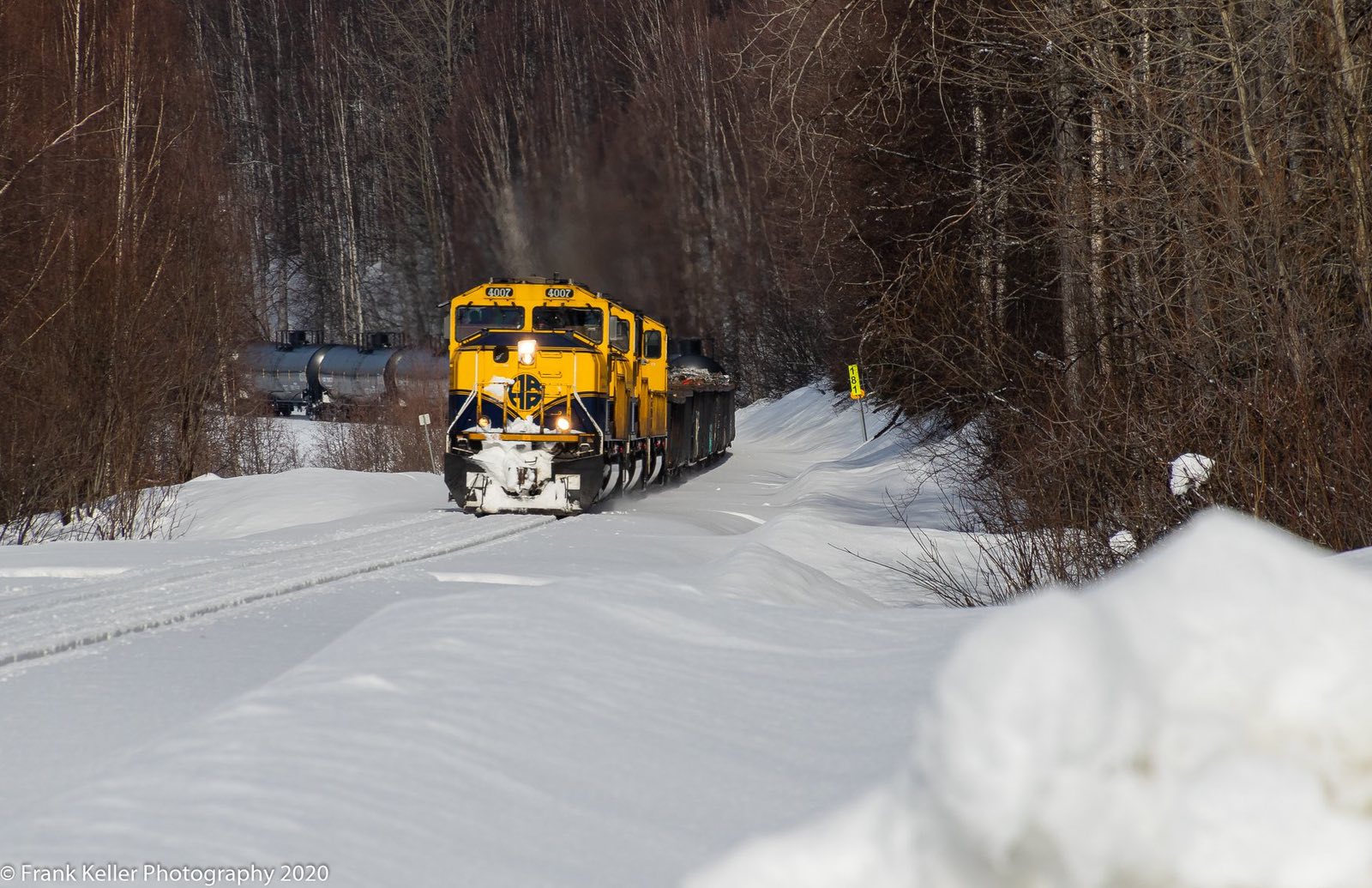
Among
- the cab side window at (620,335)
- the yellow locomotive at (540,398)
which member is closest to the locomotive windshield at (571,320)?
the yellow locomotive at (540,398)

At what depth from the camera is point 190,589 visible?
27.0ft

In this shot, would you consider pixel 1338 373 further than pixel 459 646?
Yes

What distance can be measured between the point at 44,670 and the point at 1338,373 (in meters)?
7.41

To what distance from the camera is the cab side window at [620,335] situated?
1761cm

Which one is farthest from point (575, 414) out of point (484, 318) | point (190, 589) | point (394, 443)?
point (394, 443)

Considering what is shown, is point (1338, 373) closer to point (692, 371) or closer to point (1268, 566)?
point (1268, 566)

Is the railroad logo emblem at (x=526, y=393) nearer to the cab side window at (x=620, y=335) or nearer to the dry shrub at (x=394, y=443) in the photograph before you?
the cab side window at (x=620, y=335)

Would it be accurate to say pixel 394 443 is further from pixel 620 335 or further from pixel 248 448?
pixel 620 335

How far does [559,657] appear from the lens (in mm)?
4098

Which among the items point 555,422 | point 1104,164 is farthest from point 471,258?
point 1104,164

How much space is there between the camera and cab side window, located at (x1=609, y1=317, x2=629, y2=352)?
17.6 meters

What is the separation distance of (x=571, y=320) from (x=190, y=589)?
9.33 metres

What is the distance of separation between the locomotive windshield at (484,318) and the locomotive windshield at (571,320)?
0.88ft

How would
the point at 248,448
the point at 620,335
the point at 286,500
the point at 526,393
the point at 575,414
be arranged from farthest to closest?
1. the point at 248,448
2. the point at 620,335
3. the point at 286,500
4. the point at 526,393
5. the point at 575,414
